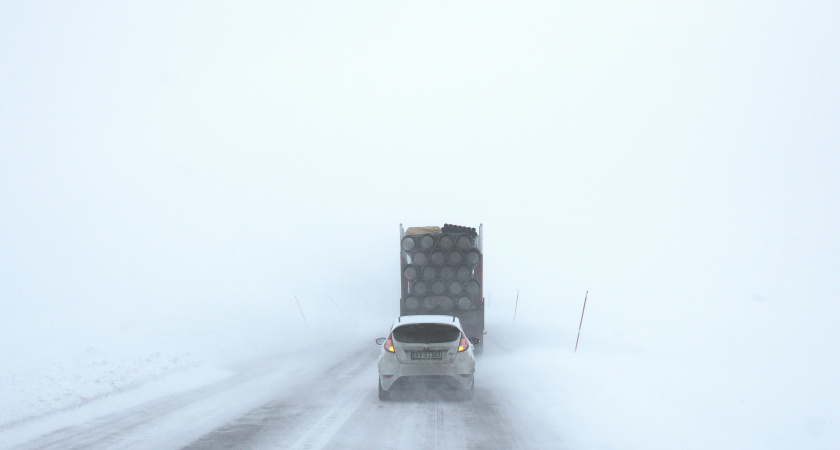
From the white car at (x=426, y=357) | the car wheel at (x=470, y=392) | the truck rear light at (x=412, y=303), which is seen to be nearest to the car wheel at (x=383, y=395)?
the white car at (x=426, y=357)

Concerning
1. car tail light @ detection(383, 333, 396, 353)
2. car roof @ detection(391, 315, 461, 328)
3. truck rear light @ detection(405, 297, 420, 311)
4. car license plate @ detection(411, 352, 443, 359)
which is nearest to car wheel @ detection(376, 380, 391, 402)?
car tail light @ detection(383, 333, 396, 353)

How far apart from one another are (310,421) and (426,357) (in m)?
2.82

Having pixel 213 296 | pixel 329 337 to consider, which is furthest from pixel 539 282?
pixel 329 337

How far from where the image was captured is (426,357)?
11453mm

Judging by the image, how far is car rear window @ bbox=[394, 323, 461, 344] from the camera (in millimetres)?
11562

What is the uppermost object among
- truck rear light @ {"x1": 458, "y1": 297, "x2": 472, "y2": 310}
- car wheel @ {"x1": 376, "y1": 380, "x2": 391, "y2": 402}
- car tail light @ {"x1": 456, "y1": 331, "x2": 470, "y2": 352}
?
car tail light @ {"x1": 456, "y1": 331, "x2": 470, "y2": 352}

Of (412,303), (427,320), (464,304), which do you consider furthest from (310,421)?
(412,303)

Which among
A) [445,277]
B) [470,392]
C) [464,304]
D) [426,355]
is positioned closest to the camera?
[426,355]

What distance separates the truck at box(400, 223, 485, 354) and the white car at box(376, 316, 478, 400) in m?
7.56

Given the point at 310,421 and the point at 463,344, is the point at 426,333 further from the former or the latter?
the point at 310,421

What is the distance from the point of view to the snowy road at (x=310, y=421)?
311 inches

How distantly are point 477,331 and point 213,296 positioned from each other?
26302 mm

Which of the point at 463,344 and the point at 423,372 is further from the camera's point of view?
the point at 463,344

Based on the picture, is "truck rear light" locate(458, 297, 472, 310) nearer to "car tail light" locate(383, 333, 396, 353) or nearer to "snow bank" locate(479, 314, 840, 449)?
"snow bank" locate(479, 314, 840, 449)
